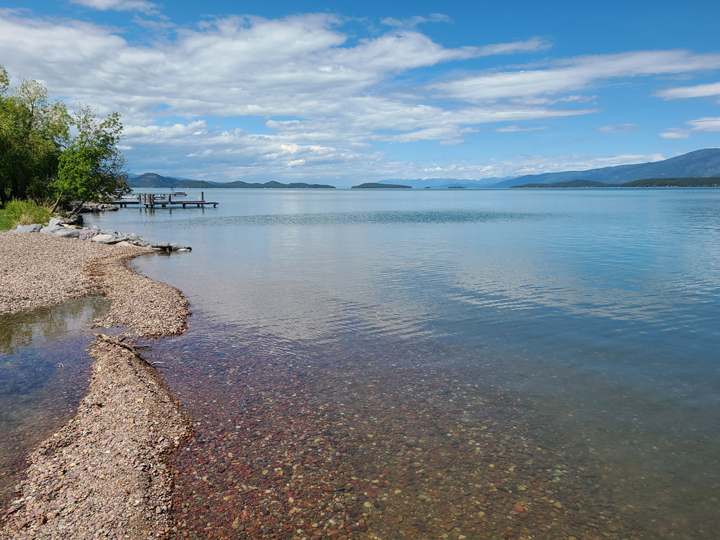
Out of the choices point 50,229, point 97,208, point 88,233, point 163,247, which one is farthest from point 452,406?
point 97,208

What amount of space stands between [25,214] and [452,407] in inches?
1783

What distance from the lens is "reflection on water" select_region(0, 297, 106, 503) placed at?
28.0 feet

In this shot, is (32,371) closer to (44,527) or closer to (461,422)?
(44,527)

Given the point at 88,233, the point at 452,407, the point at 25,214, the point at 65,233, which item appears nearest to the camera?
the point at 452,407

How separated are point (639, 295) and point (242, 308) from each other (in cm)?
1730

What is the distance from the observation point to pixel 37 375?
11516 millimetres

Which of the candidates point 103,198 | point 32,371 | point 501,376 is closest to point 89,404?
point 32,371

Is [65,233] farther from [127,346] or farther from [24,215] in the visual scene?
[127,346]

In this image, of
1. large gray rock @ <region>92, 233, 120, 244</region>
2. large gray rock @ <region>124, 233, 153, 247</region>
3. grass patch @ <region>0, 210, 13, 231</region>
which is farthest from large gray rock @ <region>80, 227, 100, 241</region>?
grass patch @ <region>0, 210, 13, 231</region>

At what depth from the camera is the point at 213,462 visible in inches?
322

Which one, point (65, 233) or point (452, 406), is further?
point (65, 233)

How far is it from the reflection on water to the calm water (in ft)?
7.60

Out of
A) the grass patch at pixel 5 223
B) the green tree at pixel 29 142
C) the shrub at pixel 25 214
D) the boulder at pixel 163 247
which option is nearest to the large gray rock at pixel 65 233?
the grass patch at pixel 5 223

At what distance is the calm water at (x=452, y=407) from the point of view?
7.18 meters
